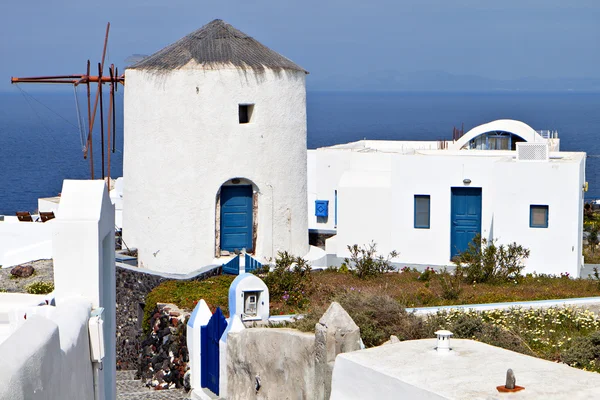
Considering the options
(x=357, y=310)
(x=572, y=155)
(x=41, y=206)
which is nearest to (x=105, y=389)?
(x=357, y=310)

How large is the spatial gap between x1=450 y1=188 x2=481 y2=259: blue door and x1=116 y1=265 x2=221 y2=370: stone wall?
630cm

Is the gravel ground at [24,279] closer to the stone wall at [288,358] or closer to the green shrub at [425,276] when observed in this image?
the green shrub at [425,276]

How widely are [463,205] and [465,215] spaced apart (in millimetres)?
233

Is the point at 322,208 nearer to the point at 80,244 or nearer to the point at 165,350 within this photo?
the point at 165,350

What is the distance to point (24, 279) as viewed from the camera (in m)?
21.2

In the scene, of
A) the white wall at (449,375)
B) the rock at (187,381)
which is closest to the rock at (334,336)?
the white wall at (449,375)

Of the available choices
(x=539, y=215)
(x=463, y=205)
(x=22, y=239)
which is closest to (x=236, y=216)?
(x=463, y=205)

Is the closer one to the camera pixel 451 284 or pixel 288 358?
pixel 288 358

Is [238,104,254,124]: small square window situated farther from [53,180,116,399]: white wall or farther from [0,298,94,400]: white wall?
[0,298,94,400]: white wall

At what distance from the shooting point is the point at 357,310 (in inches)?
492

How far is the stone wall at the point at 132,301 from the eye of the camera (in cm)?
1869

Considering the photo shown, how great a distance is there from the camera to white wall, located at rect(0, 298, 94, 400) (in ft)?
13.2

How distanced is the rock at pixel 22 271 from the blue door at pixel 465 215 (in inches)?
385

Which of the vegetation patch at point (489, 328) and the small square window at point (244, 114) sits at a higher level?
the small square window at point (244, 114)
